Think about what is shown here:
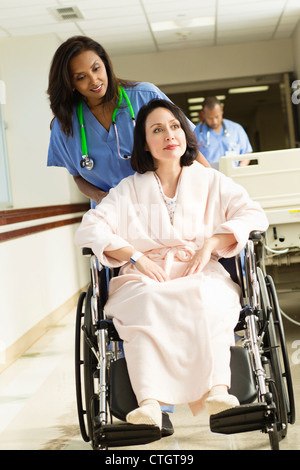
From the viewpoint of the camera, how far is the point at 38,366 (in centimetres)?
330

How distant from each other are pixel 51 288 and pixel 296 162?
2069mm

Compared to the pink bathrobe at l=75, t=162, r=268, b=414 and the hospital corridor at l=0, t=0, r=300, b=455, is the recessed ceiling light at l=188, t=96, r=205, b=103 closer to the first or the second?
the hospital corridor at l=0, t=0, r=300, b=455

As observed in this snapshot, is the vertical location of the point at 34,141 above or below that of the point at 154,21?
below

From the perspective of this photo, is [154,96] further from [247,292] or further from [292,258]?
[292,258]

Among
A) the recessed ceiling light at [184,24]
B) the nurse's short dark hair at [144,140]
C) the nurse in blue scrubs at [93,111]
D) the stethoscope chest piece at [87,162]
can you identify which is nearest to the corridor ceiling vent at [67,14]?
the recessed ceiling light at [184,24]

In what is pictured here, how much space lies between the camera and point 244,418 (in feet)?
4.90

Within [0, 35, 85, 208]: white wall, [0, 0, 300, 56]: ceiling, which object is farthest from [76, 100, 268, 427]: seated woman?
[0, 35, 85, 208]: white wall

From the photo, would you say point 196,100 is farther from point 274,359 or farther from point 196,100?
point 274,359

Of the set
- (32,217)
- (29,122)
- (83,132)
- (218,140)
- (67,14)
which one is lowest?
(32,217)

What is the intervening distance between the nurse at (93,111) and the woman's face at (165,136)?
0.17 metres

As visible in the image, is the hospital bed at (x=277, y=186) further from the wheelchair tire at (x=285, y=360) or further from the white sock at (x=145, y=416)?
the white sock at (x=145, y=416)

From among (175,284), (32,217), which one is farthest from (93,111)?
(32,217)

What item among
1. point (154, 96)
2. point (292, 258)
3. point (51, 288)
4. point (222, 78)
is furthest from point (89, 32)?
point (154, 96)

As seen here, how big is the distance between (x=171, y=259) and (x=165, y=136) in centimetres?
38
